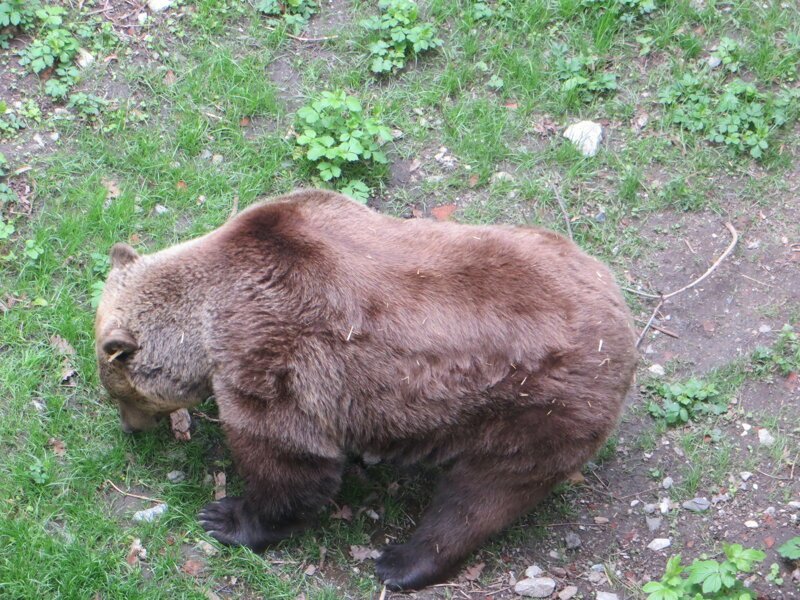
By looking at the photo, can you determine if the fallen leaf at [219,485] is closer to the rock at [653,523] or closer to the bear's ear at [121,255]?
the bear's ear at [121,255]

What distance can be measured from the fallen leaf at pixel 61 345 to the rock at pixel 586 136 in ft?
13.5

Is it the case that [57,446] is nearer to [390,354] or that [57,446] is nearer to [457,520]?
[390,354]

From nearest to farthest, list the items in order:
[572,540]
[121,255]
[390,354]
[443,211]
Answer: [390,354] → [121,255] → [572,540] → [443,211]

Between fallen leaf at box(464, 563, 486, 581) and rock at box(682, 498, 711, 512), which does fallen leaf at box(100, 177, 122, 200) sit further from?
rock at box(682, 498, 711, 512)

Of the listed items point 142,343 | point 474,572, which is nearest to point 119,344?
point 142,343

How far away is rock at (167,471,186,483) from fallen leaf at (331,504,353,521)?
1.01m

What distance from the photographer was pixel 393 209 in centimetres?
748

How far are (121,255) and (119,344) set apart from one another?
61 cm

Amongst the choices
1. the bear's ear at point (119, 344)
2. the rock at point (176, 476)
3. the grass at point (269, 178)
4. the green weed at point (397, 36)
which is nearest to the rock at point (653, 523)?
the grass at point (269, 178)

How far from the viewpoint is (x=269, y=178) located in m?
7.53

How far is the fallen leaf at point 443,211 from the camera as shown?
7430mm

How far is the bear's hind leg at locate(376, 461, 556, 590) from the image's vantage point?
216 inches

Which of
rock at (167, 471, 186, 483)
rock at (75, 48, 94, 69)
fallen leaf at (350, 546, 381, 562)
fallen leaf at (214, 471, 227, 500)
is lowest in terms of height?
fallen leaf at (350, 546, 381, 562)

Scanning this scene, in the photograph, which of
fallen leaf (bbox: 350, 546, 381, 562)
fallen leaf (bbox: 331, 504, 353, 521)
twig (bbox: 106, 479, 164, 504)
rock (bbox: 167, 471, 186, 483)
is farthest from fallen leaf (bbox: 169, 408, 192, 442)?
fallen leaf (bbox: 350, 546, 381, 562)
